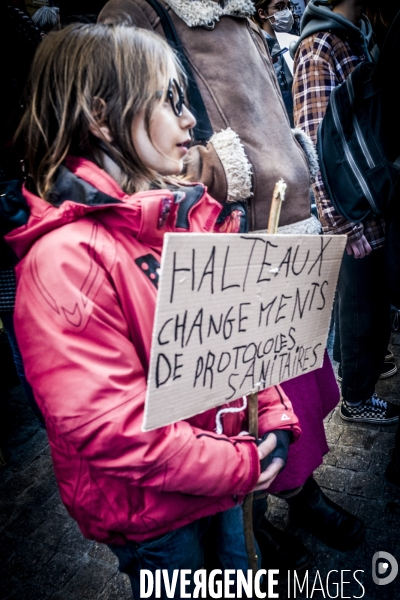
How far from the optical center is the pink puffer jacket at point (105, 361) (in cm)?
82

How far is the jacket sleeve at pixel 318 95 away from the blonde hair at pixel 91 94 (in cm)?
140

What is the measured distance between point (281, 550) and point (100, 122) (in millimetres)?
1860

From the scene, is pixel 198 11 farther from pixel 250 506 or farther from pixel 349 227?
pixel 250 506

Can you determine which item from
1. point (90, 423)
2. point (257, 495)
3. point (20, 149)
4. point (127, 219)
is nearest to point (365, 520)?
point (257, 495)

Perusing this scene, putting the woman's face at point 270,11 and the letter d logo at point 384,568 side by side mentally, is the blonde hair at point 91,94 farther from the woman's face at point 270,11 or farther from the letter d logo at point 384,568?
the woman's face at point 270,11

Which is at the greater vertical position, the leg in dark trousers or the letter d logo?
the leg in dark trousers

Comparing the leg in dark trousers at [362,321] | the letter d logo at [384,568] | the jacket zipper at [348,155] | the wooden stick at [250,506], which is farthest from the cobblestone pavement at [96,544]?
the jacket zipper at [348,155]

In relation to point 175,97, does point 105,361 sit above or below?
below

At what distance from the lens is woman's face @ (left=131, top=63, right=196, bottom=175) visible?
102 cm

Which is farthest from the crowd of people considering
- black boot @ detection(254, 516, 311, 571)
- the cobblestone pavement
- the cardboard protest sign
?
the cobblestone pavement

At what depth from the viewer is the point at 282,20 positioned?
3.99 m

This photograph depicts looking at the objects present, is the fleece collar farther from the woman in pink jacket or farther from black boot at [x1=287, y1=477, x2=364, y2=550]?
black boot at [x1=287, y1=477, x2=364, y2=550]

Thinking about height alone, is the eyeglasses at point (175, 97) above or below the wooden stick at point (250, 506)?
above

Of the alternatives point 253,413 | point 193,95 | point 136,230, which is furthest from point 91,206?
point 193,95
